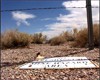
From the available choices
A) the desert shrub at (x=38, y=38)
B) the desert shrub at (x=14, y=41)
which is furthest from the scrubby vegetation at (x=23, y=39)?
the desert shrub at (x=38, y=38)

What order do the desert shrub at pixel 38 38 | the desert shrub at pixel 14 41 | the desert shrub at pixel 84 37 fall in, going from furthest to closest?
the desert shrub at pixel 38 38, the desert shrub at pixel 14 41, the desert shrub at pixel 84 37

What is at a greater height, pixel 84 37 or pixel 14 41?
pixel 84 37

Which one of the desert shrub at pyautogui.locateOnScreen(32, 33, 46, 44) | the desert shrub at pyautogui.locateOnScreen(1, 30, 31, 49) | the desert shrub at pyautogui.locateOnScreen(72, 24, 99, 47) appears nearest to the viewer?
the desert shrub at pyautogui.locateOnScreen(72, 24, 99, 47)

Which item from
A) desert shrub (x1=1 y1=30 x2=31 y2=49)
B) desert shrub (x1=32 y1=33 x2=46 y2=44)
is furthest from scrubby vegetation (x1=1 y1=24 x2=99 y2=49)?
desert shrub (x1=32 y1=33 x2=46 y2=44)

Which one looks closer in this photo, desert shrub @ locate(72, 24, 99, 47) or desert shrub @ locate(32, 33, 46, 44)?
desert shrub @ locate(72, 24, 99, 47)

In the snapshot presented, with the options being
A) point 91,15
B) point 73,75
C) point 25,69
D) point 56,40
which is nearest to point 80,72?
point 73,75

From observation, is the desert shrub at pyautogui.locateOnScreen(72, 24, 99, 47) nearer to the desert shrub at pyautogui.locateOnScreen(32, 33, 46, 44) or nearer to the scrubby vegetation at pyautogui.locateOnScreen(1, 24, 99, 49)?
the scrubby vegetation at pyautogui.locateOnScreen(1, 24, 99, 49)

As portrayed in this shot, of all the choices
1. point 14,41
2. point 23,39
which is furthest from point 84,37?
Result: point 14,41

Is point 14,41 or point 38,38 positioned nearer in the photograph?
point 14,41

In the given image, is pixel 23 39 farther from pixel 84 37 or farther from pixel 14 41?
pixel 84 37

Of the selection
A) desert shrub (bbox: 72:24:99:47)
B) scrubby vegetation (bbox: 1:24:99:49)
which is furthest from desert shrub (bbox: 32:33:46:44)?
desert shrub (bbox: 72:24:99:47)

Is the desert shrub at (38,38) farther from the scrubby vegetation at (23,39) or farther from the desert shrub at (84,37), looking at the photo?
the desert shrub at (84,37)

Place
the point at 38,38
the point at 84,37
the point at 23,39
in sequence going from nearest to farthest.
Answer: the point at 84,37
the point at 23,39
the point at 38,38

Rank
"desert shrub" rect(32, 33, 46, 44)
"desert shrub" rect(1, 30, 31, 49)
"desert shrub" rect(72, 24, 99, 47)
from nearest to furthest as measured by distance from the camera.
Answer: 1. "desert shrub" rect(72, 24, 99, 47)
2. "desert shrub" rect(1, 30, 31, 49)
3. "desert shrub" rect(32, 33, 46, 44)
